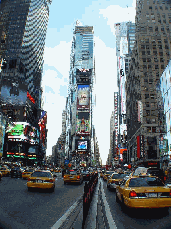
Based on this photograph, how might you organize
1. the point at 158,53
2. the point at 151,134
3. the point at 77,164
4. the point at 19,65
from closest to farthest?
the point at 151,134 < the point at 158,53 < the point at 19,65 < the point at 77,164

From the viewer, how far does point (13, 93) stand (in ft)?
364

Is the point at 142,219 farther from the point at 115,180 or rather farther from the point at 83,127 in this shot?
the point at 83,127

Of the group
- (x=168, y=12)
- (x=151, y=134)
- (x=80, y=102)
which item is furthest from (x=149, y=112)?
(x=80, y=102)

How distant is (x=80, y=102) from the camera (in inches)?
6713

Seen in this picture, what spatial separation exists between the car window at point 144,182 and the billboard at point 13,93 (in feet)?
356

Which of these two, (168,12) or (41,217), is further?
(168,12)

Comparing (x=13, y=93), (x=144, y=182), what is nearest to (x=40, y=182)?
(x=144, y=182)

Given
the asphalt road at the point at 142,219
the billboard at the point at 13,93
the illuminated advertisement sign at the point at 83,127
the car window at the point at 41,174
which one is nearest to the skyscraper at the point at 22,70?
the billboard at the point at 13,93

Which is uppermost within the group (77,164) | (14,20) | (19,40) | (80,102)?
(14,20)

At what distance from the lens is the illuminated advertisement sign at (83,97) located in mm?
169125

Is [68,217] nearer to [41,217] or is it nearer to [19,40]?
[41,217]

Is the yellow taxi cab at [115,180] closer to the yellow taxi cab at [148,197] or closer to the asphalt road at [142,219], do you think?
the asphalt road at [142,219]

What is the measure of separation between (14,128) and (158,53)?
250ft

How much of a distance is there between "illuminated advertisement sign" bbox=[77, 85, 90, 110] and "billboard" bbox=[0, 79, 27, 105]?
62.6 metres
